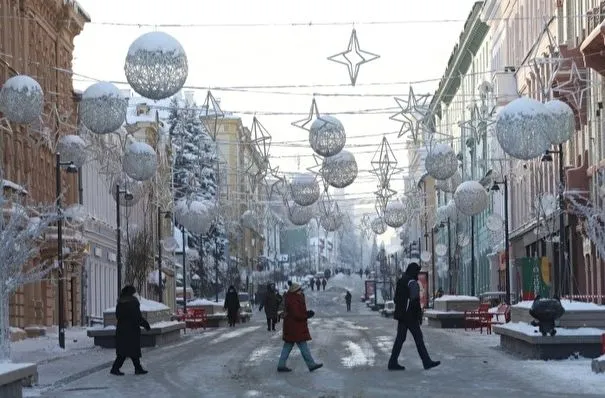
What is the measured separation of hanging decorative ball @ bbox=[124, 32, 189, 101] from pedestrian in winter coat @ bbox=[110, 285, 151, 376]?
3500 millimetres

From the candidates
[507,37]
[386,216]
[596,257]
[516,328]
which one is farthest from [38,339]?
[507,37]

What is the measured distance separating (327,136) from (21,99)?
263 inches

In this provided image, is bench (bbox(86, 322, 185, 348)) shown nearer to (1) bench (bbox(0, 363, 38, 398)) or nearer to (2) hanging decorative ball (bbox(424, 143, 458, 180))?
(2) hanging decorative ball (bbox(424, 143, 458, 180))

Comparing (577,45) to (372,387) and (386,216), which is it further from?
(372,387)

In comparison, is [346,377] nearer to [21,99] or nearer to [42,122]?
[21,99]

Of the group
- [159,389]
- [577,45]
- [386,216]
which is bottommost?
[159,389]

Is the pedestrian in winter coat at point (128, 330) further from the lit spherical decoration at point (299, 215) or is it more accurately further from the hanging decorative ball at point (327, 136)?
the lit spherical decoration at point (299, 215)

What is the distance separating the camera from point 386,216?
57438mm

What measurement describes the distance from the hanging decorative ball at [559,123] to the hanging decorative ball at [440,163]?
21.7 feet

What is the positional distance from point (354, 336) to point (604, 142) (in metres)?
12.8

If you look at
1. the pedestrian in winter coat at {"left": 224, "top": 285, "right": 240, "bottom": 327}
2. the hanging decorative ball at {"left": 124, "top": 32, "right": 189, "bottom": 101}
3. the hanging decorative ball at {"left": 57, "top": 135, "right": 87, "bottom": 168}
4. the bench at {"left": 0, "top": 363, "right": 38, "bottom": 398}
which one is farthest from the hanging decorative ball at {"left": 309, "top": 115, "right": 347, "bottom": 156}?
the pedestrian in winter coat at {"left": 224, "top": 285, "right": 240, "bottom": 327}

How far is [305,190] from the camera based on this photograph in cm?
4244

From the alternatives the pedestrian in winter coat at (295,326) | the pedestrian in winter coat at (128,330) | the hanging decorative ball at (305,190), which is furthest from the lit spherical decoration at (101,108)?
the hanging decorative ball at (305,190)

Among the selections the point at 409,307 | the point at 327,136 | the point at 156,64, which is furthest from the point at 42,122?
the point at 409,307
